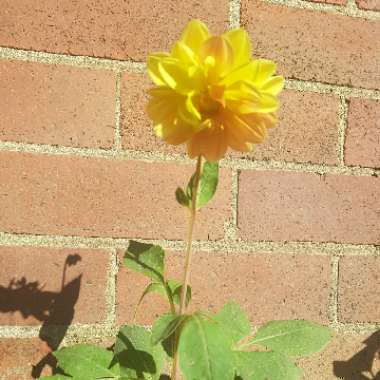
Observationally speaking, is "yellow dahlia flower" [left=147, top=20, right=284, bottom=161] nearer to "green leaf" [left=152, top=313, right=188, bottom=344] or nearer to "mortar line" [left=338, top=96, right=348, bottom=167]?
"green leaf" [left=152, top=313, right=188, bottom=344]

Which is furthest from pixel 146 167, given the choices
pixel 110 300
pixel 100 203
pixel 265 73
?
pixel 265 73

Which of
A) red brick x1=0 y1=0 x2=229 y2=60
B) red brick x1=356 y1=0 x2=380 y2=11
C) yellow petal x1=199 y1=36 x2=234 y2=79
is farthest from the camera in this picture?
red brick x1=356 y1=0 x2=380 y2=11

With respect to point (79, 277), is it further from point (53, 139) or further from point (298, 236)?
point (298, 236)

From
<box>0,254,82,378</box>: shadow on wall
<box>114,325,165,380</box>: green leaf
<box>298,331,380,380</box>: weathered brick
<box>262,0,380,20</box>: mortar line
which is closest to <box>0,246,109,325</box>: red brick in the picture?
<box>0,254,82,378</box>: shadow on wall

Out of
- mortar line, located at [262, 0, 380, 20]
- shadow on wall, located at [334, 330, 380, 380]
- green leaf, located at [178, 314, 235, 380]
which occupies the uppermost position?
mortar line, located at [262, 0, 380, 20]

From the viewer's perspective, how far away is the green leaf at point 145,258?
0.60 metres

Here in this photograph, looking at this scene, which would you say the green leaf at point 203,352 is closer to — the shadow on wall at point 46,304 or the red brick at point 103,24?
the shadow on wall at point 46,304

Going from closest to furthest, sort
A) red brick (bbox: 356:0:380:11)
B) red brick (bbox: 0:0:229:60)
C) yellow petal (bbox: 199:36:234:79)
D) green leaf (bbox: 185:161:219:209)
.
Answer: yellow petal (bbox: 199:36:234:79) → green leaf (bbox: 185:161:219:209) → red brick (bbox: 0:0:229:60) → red brick (bbox: 356:0:380:11)

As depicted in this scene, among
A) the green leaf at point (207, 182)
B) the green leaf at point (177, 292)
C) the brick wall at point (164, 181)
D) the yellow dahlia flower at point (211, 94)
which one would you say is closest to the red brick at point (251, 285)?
the brick wall at point (164, 181)

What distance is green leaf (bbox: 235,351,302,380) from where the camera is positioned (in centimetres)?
58

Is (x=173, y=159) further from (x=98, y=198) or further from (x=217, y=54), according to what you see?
(x=217, y=54)

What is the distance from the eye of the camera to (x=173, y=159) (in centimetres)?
75

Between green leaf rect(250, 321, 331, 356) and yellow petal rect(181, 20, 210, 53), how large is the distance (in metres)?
0.36

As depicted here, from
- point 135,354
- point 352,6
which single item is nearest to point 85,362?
point 135,354
